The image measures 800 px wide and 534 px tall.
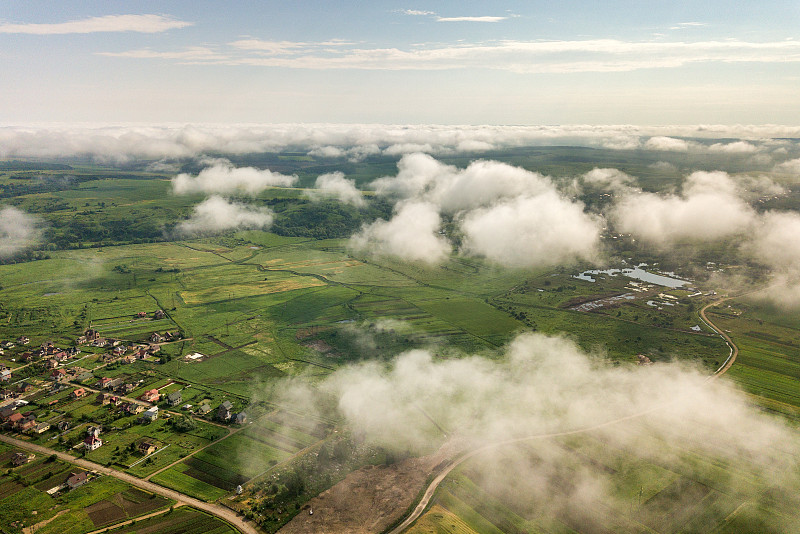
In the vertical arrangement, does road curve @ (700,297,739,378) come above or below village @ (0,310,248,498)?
above

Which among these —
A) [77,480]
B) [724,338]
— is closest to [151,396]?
[77,480]

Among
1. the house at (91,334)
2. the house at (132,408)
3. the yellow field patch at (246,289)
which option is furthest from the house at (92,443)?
the yellow field patch at (246,289)

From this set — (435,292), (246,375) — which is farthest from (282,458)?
(435,292)

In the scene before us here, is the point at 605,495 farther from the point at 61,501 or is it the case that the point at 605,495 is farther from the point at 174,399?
the point at 174,399

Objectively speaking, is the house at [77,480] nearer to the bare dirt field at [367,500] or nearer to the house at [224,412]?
the house at [224,412]

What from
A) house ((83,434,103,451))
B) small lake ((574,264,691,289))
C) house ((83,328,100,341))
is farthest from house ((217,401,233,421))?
small lake ((574,264,691,289))

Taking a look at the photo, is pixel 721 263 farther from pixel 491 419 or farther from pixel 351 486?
pixel 351 486

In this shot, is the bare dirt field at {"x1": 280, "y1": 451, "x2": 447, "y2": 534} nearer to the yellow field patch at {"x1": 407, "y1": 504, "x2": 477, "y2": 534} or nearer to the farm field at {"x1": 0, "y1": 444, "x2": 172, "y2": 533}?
the yellow field patch at {"x1": 407, "y1": 504, "x2": 477, "y2": 534}
